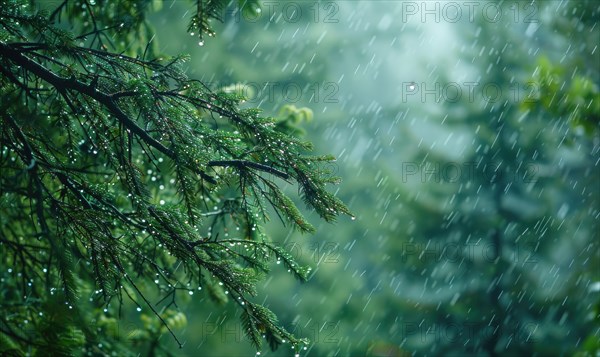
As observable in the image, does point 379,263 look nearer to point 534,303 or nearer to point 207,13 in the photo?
point 534,303

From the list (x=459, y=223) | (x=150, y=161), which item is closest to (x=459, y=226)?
(x=459, y=223)

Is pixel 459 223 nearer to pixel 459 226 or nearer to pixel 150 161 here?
pixel 459 226

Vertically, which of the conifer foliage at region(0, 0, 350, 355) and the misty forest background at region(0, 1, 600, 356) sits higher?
the misty forest background at region(0, 1, 600, 356)

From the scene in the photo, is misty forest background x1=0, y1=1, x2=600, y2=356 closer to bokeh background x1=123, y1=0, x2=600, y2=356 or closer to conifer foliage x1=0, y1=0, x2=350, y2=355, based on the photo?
bokeh background x1=123, y1=0, x2=600, y2=356

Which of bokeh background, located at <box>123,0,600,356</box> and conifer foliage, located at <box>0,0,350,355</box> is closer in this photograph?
conifer foliage, located at <box>0,0,350,355</box>

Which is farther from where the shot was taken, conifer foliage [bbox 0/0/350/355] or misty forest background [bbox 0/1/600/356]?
misty forest background [bbox 0/1/600/356]

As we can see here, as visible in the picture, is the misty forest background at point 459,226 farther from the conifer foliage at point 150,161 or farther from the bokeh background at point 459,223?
the conifer foliage at point 150,161

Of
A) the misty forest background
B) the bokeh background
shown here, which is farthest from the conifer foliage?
the bokeh background

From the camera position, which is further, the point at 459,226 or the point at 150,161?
the point at 459,226

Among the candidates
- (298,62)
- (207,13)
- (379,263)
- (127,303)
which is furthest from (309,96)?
(207,13)

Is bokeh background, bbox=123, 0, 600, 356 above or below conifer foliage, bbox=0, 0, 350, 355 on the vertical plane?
above

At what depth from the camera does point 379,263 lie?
11031 mm

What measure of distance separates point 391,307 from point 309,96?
186 inches

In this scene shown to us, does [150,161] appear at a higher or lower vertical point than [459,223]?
lower
